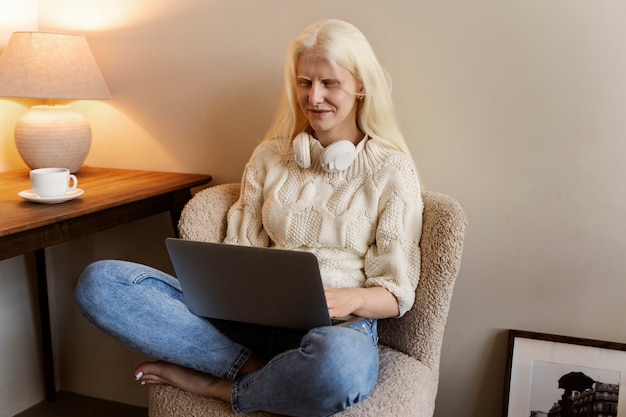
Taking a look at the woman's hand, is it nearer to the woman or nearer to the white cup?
the woman

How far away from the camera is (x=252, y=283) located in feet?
3.84

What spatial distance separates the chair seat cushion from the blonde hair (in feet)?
1.57

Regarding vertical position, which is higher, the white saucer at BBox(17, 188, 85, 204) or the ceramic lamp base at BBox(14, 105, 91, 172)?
the ceramic lamp base at BBox(14, 105, 91, 172)

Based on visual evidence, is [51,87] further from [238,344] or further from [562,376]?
[562,376]

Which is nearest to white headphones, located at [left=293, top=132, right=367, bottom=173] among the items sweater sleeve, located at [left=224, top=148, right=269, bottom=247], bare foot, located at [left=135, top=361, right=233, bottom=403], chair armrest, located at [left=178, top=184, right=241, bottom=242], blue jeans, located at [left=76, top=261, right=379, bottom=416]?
sweater sleeve, located at [left=224, top=148, right=269, bottom=247]

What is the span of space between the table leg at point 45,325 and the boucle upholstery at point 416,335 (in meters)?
0.72

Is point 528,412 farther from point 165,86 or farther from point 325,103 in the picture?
point 165,86

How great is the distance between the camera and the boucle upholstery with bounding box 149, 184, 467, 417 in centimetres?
122

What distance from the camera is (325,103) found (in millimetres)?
1411

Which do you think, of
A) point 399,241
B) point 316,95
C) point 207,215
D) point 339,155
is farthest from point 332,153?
point 207,215

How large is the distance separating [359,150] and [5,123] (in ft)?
3.52

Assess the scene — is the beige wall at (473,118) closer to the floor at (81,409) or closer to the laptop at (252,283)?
the floor at (81,409)

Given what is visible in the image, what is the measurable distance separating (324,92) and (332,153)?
13cm

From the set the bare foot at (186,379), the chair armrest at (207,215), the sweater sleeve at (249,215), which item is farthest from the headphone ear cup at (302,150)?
the bare foot at (186,379)
